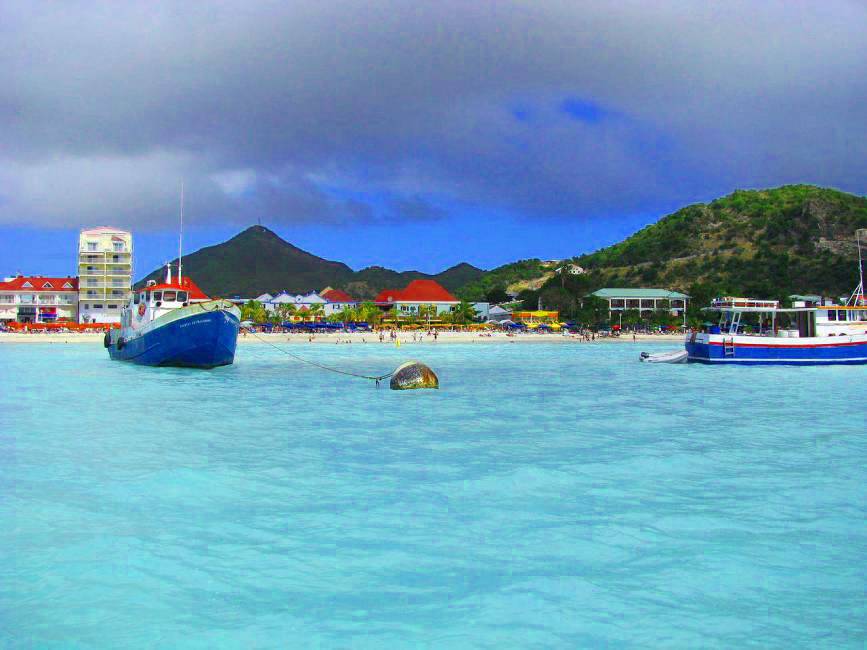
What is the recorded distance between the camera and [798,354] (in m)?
36.6

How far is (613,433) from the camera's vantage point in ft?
53.1

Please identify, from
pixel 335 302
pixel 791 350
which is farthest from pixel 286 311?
pixel 791 350

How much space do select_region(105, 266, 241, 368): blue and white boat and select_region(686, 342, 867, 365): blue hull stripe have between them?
2378 centimetres

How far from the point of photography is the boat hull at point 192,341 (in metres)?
30.8

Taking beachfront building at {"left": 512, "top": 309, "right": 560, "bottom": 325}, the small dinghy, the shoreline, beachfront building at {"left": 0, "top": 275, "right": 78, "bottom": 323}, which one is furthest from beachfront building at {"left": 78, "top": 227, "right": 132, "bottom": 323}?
the small dinghy

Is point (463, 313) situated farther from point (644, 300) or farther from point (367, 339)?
point (644, 300)

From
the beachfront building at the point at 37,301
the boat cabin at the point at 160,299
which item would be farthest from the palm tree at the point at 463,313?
the boat cabin at the point at 160,299

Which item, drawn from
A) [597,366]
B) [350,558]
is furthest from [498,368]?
[350,558]

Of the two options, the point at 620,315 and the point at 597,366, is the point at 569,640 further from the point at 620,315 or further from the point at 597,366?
the point at 620,315

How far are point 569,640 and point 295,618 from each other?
2.24 m

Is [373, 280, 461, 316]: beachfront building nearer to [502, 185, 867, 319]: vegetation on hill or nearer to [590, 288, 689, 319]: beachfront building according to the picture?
[502, 185, 867, 319]: vegetation on hill

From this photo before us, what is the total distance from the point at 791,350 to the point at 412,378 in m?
21.1

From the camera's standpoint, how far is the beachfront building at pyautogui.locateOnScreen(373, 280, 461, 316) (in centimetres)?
10612

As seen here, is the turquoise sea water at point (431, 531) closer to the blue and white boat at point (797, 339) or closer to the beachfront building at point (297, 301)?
the blue and white boat at point (797, 339)
